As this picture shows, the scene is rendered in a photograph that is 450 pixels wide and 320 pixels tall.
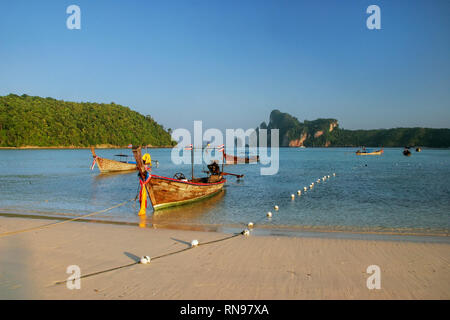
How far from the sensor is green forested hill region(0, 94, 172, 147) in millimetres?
119688

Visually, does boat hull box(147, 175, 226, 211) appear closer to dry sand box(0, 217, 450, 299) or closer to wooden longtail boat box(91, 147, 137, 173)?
dry sand box(0, 217, 450, 299)

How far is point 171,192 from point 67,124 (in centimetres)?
14091

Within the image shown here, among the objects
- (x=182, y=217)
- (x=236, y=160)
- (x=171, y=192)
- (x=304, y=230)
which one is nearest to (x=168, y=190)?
(x=171, y=192)

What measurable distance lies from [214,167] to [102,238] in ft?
50.5

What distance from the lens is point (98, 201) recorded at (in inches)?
718

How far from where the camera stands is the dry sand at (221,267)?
536 centimetres

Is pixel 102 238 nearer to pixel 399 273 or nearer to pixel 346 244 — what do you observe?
pixel 346 244

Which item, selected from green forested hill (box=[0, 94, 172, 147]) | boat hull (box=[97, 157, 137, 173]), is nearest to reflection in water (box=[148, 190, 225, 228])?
boat hull (box=[97, 157, 137, 173])

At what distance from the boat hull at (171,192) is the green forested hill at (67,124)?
415ft

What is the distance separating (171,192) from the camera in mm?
15445

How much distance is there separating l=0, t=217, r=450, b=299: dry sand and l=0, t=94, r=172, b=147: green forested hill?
13183 centimetres

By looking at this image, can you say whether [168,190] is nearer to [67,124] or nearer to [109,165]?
[109,165]

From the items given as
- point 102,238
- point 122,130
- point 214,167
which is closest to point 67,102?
point 122,130
